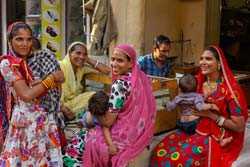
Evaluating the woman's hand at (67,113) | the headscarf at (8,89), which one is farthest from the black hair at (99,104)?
the woman's hand at (67,113)

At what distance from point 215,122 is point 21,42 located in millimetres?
1703

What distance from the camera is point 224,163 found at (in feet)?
13.0

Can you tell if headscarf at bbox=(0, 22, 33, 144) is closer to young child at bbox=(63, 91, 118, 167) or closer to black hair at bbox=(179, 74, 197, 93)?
young child at bbox=(63, 91, 118, 167)

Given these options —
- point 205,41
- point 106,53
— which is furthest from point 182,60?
point 106,53

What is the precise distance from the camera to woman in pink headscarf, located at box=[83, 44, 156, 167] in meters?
3.62

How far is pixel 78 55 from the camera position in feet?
17.1

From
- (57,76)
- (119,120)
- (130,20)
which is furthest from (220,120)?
(130,20)

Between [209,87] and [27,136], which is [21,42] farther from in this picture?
[209,87]

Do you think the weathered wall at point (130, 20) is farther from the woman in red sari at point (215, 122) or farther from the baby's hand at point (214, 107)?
the baby's hand at point (214, 107)

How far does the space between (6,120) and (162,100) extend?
154 centimetres

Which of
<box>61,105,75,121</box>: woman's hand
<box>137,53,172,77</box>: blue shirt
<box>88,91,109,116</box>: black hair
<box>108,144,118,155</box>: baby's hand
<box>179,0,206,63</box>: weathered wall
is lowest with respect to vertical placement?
<box>108,144,118,155</box>: baby's hand

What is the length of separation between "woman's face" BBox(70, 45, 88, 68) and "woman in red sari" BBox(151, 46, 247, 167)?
164 centimetres

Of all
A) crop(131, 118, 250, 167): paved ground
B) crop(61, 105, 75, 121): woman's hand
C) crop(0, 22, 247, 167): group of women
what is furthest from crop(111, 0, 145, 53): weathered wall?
crop(0, 22, 247, 167): group of women

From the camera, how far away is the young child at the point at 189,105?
3.93 metres
